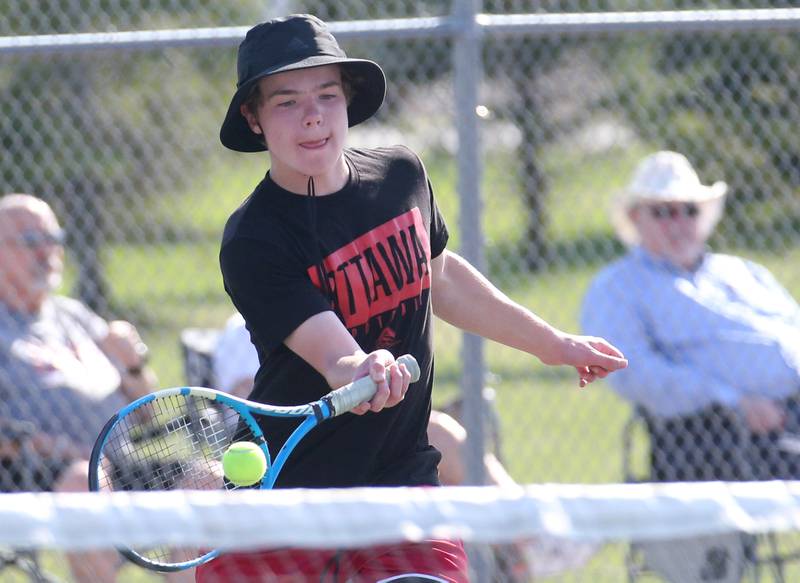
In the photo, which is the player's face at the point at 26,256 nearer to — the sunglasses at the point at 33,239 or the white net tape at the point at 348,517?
the sunglasses at the point at 33,239

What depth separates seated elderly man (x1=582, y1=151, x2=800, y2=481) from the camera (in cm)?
450

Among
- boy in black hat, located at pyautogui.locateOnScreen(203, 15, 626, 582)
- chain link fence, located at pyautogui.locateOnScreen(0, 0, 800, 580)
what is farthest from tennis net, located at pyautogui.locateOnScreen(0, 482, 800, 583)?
chain link fence, located at pyautogui.locateOnScreen(0, 0, 800, 580)

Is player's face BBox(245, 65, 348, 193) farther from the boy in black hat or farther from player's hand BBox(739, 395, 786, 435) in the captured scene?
player's hand BBox(739, 395, 786, 435)

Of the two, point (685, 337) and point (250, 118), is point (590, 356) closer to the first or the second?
point (250, 118)

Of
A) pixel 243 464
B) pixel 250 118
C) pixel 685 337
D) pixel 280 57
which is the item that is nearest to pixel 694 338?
pixel 685 337

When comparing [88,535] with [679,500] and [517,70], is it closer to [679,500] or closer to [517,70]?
[679,500]

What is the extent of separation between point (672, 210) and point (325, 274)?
2.68 metres

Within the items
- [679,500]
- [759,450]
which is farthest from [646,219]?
[679,500]

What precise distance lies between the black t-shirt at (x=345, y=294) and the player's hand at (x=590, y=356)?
34 centimetres

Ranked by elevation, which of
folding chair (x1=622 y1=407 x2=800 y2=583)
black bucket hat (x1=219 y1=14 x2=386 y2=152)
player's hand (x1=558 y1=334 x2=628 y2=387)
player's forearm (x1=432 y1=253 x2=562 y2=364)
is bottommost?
folding chair (x1=622 y1=407 x2=800 y2=583)

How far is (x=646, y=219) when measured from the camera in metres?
4.86

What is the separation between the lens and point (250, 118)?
2697mm

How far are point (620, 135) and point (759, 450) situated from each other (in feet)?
21.5

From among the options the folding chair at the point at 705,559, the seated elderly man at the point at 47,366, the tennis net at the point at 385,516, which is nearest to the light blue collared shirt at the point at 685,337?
the folding chair at the point at 705,559
